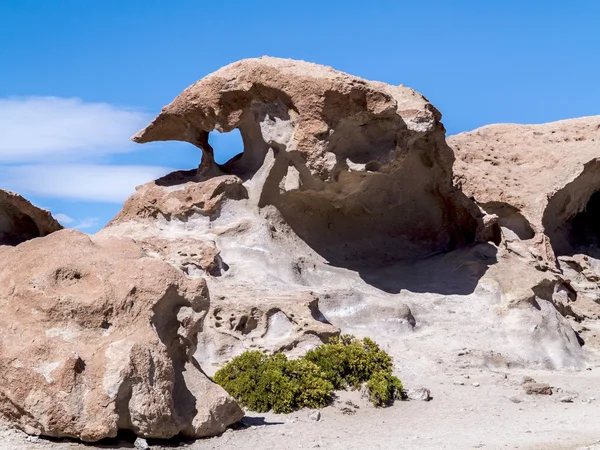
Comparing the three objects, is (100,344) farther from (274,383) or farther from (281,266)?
(281,266)

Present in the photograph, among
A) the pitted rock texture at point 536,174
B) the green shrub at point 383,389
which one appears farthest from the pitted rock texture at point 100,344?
the pitted rock texture at point 536,174

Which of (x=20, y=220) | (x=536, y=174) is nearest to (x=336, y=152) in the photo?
(x=20, y=220)

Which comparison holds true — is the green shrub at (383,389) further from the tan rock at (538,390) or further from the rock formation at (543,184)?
the rock formation at (543,184)

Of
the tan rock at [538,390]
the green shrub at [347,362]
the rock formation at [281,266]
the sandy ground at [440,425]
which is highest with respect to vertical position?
the rock formation at [281,266]

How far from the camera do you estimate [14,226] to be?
1295cm

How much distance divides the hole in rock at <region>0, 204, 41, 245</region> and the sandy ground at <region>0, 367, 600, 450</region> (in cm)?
560

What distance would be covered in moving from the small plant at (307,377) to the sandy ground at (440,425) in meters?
0.16

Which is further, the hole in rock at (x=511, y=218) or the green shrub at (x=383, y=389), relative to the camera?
the hole in rock at (x=511, y=218)

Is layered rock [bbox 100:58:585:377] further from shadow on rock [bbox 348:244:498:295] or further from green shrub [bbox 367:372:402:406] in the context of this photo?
green shrub [bbox 367:372:402:406]

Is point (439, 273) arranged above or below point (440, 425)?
above

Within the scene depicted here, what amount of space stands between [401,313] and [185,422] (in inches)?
235

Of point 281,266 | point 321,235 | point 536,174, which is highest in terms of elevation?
point 536,174

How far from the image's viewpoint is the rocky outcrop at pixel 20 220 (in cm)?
1262

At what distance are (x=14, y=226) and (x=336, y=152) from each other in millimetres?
4738
